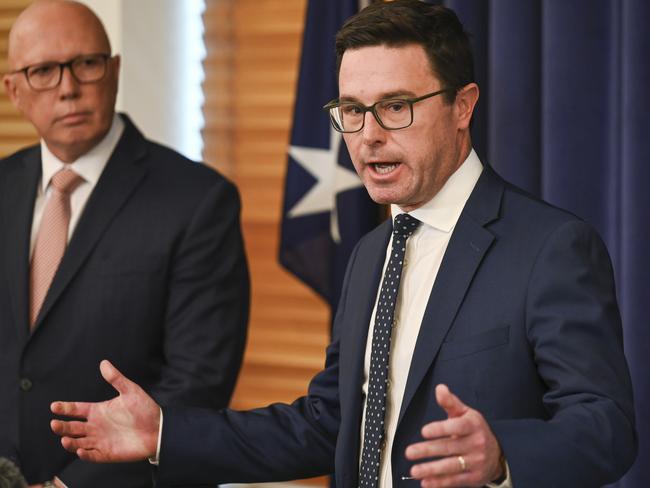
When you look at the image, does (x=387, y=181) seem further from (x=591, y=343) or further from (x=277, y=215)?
(x=277, y=215)

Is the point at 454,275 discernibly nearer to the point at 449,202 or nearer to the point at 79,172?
the point at 449,202

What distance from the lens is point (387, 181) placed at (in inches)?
71.1

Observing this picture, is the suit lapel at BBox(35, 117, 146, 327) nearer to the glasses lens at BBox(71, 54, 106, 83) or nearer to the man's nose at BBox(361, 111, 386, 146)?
the glasses lens at BBox(71, 54, 106, 83)

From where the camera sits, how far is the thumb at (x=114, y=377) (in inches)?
70.7

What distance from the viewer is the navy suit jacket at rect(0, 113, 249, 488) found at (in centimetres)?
246

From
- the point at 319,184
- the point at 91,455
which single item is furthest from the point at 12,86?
the point at 91,455

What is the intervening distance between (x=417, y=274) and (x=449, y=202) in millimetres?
145

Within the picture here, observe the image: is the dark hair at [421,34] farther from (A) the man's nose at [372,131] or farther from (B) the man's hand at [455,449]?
(B) the man's hand at [455,449]

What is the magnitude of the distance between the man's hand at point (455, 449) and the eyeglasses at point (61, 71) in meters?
1.53

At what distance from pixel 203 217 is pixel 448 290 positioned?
960 millimetres

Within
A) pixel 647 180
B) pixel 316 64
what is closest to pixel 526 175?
pixel 647 180

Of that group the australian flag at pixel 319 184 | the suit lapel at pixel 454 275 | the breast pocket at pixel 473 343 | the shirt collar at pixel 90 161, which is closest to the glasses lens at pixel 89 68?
the shirt collar at pixel 90 161

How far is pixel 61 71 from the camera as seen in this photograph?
2553mm

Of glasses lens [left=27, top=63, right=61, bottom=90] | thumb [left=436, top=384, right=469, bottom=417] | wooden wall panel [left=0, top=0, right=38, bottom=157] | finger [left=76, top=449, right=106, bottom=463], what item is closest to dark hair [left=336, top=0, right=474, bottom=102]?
thumb [left=436, top=384, right=469, bottom=417]
